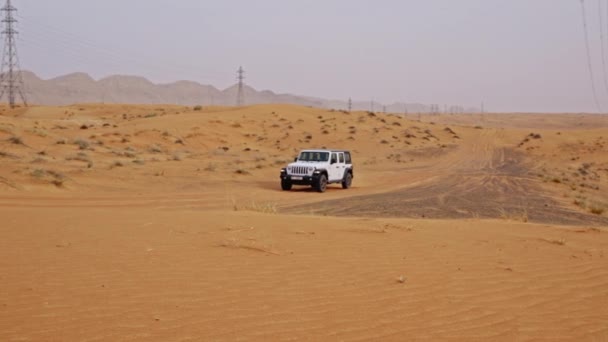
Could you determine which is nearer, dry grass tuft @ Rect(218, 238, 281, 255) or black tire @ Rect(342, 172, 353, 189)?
dry grass tuft @ Rect(218, 238, 281, 255)

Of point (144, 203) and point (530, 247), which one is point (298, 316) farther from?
point (144, 203)

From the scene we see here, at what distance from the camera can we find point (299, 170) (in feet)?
76.5

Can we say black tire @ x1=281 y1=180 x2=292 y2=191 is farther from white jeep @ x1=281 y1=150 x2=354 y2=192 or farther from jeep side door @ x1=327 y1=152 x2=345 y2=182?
jeep side door @ x1=327 y1=152 x2=345 y2=182

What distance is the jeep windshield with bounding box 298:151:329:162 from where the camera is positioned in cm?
2398

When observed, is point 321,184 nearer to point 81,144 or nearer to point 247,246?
point 247,246

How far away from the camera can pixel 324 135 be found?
5778 centimetres

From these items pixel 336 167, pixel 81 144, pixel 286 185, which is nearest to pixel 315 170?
pixel 286 185

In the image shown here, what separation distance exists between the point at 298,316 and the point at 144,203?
1282cm

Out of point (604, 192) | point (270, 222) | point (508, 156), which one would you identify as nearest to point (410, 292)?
point (270, 222)

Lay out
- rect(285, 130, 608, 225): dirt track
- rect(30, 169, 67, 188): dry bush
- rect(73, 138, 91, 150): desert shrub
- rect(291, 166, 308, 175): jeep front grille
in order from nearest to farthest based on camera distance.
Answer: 1. rect(285, 130, 608, 225): dirt track
2. rect(30, 169, 67, 188): dry bush
3. rect(291, 166, 308, 175): jeep front grille
4. rect(73, 138, 91, 150): desert shrub

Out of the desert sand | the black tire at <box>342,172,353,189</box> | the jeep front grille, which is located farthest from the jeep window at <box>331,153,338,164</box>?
the desert sand

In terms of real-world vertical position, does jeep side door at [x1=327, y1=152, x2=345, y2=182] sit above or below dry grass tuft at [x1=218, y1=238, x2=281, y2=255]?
above

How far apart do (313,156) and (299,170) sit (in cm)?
117

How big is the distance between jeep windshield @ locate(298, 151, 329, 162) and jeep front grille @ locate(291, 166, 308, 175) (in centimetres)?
74
